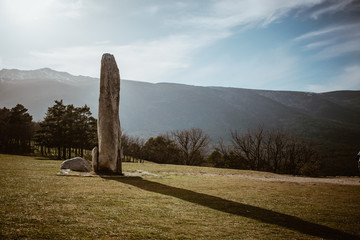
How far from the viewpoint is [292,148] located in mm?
46250

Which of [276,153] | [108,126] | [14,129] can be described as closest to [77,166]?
A: [108,126]

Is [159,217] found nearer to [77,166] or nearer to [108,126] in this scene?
[108,126]

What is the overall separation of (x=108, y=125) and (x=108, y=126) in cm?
8

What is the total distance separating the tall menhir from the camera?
16266mm

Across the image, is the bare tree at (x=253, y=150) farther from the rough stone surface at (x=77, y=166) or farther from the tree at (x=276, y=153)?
the rough stone surface at (x=77, y=166)

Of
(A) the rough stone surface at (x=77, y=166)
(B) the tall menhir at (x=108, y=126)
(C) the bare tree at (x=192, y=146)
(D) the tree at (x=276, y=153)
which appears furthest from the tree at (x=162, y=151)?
(B) the tall menhir at (x=108, y=126)

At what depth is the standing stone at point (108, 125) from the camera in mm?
16266

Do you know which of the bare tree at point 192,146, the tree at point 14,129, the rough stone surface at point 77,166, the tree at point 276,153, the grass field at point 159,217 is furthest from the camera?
the bare tree at point 192,146

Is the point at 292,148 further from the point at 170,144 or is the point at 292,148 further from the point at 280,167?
the point at 170,144

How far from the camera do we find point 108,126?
16.3 meters

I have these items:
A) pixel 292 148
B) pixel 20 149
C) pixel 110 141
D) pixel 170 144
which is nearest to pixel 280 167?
pixel 292 148

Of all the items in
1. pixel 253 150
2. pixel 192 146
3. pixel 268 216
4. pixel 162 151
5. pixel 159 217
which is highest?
pixel 159 217

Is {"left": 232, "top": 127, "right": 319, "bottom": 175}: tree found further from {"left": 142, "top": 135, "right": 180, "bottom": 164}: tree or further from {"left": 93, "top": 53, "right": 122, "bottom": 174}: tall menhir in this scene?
{"left": 93, "top": 53, "right": 122, "bottom": 174}: tall menhir

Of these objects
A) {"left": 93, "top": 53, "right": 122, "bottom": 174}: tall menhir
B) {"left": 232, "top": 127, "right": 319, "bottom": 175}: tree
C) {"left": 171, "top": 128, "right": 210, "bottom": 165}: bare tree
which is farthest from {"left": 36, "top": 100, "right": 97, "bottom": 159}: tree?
{"left": 232, "top": 127, "right": 319, "bottom": 175}: tree
